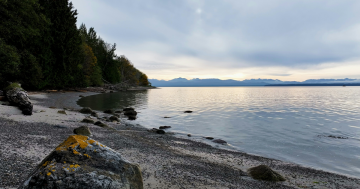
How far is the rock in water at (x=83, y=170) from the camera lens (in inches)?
123

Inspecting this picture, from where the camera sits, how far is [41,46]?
43469 mm

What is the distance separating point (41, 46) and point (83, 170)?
51.8 m

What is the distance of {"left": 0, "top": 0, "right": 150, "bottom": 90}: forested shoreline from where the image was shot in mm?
24913

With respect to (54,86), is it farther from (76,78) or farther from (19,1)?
(19,1)

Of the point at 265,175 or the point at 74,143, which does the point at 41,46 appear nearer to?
the point at 74,143

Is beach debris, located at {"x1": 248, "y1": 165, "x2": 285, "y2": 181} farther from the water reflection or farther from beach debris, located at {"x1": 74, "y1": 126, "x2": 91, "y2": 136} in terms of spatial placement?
the water reflection

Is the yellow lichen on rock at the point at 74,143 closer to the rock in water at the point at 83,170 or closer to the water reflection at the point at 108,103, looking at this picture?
the rock in water at the point at 83,170

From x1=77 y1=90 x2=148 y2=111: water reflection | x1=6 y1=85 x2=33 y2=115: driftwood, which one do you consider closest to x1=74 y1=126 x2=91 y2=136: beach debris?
x1=6 y1=85 x2=33 y2=115: driftwood

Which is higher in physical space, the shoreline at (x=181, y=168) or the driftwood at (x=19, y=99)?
the driftwood at (x=19, y=99)

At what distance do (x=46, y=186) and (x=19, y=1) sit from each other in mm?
31714

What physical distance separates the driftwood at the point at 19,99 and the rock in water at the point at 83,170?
14.0 m

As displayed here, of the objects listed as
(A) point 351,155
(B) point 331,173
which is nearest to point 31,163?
(B) point 331,173

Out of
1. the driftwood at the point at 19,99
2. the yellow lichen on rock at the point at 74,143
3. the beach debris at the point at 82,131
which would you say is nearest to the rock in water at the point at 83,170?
the yellow lichen on rock at the point at 74,143

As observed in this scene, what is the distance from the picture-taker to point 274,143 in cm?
1457
